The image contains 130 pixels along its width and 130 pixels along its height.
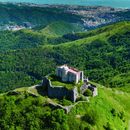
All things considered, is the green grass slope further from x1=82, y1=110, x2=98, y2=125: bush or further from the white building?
the white building

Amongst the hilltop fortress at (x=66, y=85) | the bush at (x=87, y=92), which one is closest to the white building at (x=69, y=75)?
the hilltop fortress at (x=66, y=85)

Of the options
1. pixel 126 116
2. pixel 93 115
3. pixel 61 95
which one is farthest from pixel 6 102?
pixel 126 116

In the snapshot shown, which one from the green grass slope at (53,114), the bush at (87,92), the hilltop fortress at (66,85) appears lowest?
the green grass slope at (53,114)

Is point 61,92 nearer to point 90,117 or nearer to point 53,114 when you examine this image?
point 53,114

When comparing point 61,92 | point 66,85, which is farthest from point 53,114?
point 66,85

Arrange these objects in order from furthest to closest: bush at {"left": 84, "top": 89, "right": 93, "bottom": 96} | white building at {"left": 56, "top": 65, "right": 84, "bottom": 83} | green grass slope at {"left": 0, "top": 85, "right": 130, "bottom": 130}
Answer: bush at {"left": 84, "top": 89, "right": 93, "bottom": 96}
white building at {"left": 56, "top": 65, "right": 84, "bottom": 83}
green grass slope at {"left": 0, "top": 85, "right": 130, "bottom": 130}

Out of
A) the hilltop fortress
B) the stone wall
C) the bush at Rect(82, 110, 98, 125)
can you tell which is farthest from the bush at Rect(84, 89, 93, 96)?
the bush at Rect(82, 110, 98, 125)

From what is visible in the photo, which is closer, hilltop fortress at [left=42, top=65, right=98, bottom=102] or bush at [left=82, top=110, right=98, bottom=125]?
bush at [left=82, top=110, right=98, bottom=125]

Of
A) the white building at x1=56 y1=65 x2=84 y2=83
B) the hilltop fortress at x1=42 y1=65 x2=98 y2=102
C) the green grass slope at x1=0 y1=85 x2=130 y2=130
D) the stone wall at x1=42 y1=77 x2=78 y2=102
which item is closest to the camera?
the green grass slope at x1=0 y1=85 x2=130 y2=130

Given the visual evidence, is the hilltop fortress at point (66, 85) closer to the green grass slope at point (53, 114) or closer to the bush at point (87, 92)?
the bush at point (87, 92)
